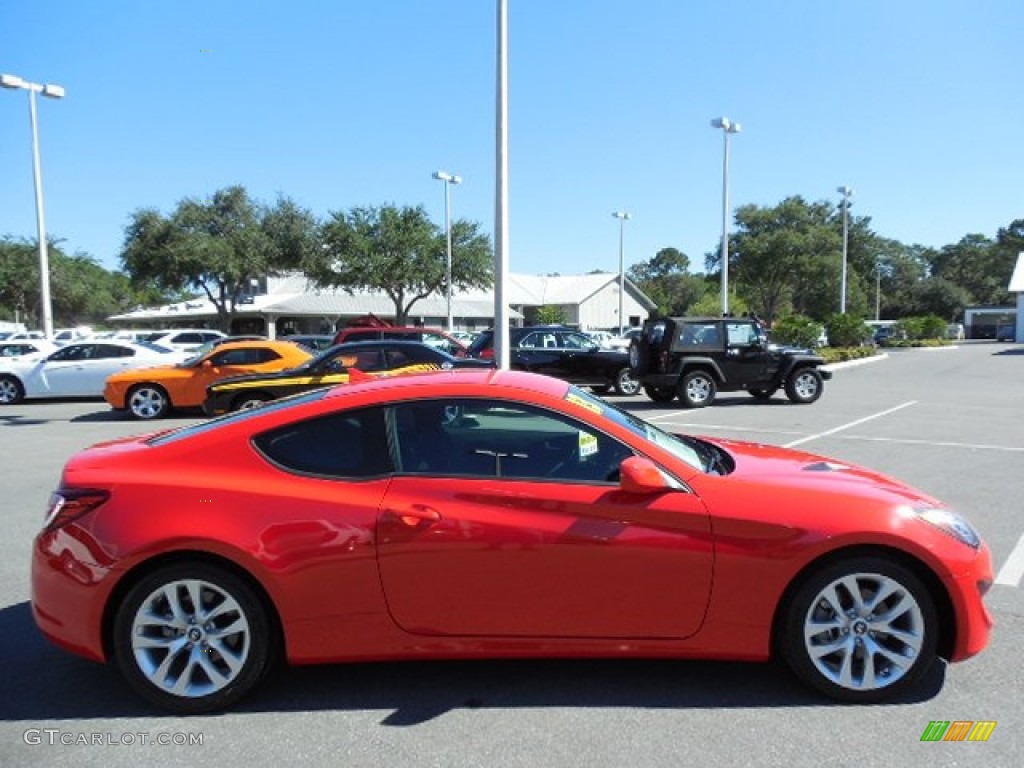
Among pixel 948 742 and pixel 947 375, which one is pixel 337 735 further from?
pixel 947 375

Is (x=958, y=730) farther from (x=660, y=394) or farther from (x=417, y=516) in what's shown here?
(x=660, y=394)

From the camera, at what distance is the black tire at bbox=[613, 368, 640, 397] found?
1731cm

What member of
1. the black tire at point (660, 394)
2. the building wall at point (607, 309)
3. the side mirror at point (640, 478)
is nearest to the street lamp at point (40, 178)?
the black tire at point (660, 394)

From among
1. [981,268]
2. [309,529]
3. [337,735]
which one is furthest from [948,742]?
[981,268]

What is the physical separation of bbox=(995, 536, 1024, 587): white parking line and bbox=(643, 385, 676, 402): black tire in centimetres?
1022

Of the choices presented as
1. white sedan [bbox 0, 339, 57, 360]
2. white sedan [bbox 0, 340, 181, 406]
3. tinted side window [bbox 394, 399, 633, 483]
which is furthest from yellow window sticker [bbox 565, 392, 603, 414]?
white sedan [bbox 0, 339, 57, 360]

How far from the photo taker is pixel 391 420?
142 inches

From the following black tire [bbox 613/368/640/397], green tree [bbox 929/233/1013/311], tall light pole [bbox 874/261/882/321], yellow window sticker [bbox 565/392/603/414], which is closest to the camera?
yellow window sticker [bbox 565/392/603/414]

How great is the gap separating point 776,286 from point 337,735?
6126cm

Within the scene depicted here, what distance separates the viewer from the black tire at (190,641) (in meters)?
3.36

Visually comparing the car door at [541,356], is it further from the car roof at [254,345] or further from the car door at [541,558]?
the car door at [541,558]

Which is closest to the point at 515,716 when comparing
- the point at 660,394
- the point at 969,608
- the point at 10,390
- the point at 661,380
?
the point at 969,608

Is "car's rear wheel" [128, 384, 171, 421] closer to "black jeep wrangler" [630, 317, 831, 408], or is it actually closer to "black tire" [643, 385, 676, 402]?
"black jeep wrangler" [630, 317, 831, 408]

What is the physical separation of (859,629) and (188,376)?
1354 centimetres
